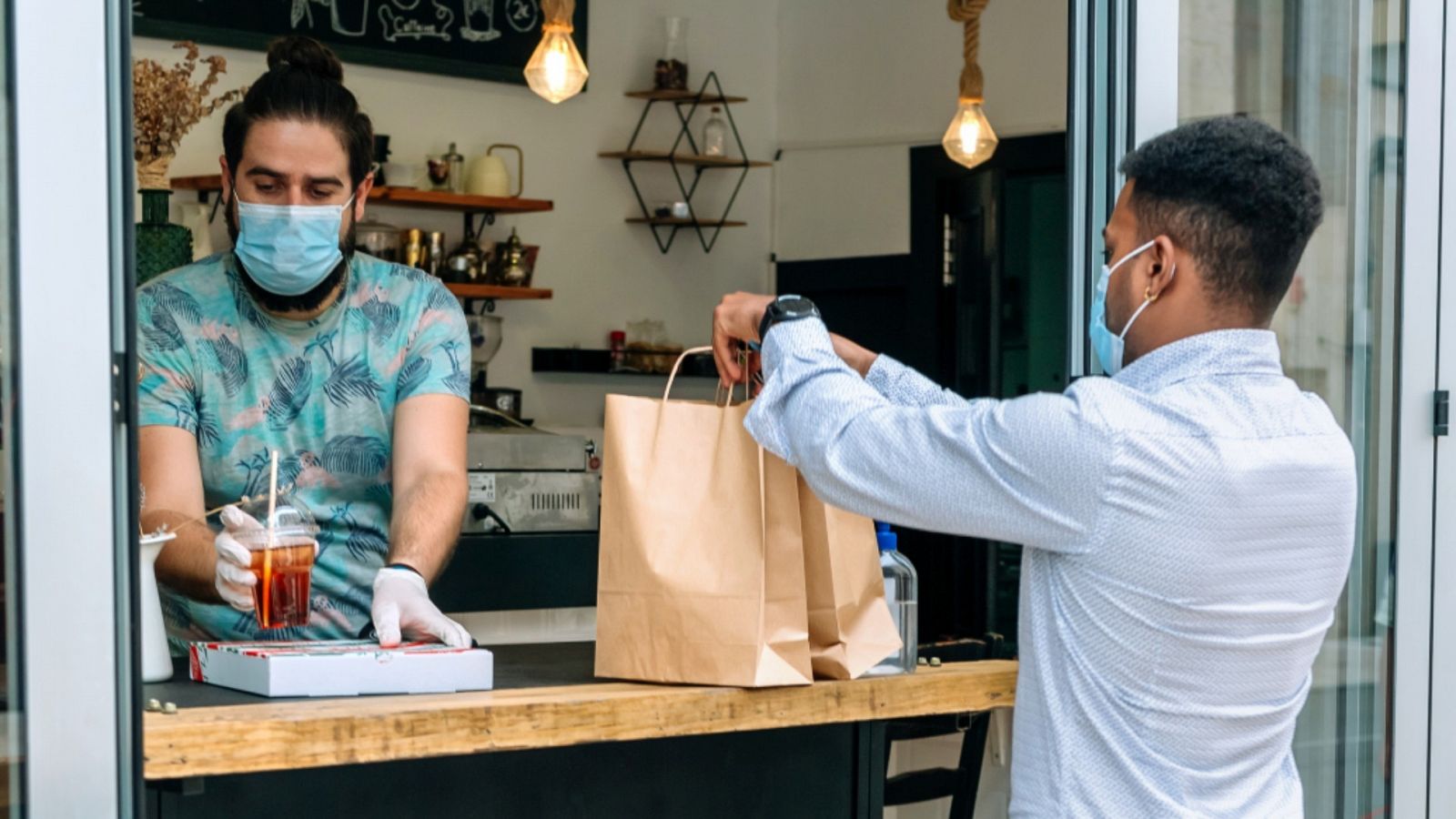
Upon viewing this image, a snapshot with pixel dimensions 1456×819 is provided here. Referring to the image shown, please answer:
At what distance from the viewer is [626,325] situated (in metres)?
7.34

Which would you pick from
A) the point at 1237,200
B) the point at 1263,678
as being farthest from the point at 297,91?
the point at 1263,678

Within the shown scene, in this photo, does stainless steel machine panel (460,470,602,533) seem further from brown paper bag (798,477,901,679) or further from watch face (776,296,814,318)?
watch face (776,296,814,318)

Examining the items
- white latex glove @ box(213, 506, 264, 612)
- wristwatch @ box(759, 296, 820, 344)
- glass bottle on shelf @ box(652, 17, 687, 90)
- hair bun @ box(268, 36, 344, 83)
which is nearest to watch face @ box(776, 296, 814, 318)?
wristwatch @ box(759, 296, 820, 344)

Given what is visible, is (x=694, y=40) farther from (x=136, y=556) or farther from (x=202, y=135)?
(x=136, y=556)

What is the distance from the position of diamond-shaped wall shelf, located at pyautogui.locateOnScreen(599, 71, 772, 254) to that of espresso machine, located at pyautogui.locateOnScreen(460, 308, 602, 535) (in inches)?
88.3

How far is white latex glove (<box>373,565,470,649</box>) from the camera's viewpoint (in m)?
2.02

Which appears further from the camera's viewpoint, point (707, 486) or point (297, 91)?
point (297, 91)

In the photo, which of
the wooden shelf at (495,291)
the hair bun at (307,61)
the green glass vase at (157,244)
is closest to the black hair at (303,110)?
the hair bun at (307,61)

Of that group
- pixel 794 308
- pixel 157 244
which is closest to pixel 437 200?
pixel 157 244

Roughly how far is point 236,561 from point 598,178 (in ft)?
17.8

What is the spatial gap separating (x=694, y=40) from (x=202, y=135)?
2.28 meters

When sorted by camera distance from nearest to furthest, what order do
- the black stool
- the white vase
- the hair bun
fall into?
the white vase → the hair bun → the black stool

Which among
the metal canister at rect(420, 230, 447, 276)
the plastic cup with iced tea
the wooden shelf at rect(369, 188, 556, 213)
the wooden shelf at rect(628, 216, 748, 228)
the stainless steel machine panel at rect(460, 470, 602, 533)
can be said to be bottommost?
the stainless steel machine panel at rect(460, 470, 602, 533)

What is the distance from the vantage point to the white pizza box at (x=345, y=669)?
1836mm
